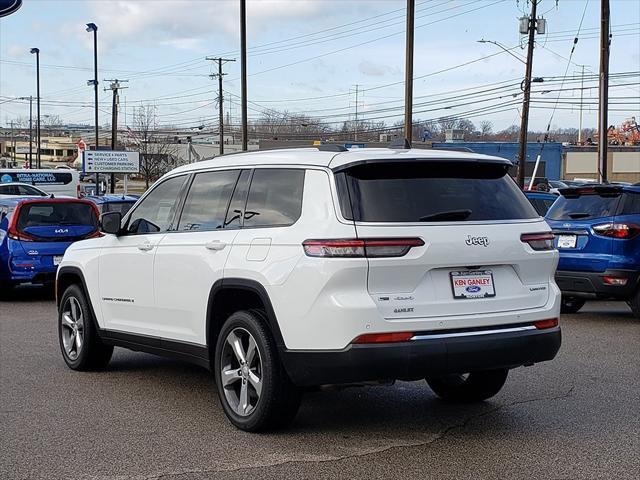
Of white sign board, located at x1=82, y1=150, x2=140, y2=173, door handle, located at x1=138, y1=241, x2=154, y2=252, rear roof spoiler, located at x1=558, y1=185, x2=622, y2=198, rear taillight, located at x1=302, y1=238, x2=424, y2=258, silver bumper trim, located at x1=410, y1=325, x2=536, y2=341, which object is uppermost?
white sign board, located at x1=82, y1=150, x2=140, y2=173

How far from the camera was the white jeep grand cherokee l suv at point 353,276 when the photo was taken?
5285 mm

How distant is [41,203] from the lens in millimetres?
14352

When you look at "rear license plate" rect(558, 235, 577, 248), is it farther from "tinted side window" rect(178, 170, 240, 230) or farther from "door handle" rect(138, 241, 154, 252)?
"door handle" rect(138, 241, 154, 252)

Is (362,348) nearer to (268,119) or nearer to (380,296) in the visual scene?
(380,296)

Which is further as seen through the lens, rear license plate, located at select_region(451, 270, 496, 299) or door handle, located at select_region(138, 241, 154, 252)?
door handle, located at select_region(138, 241, 154, 252)

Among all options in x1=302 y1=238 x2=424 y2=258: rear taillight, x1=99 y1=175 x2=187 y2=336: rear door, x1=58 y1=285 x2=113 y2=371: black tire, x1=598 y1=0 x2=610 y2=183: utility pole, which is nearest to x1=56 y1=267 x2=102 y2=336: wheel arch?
x1=58 y1=285 x2=113 y2=371: black tire

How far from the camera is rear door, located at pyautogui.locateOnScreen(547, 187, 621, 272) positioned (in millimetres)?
11250

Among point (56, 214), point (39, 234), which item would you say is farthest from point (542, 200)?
point (39, 234)

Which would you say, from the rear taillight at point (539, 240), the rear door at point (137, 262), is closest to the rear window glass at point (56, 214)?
the rear door at point (137, 262)

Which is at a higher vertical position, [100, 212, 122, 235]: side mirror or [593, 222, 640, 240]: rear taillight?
[100, 212, 122, 235]: side mirror

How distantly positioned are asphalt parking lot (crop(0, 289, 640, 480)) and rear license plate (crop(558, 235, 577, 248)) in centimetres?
301

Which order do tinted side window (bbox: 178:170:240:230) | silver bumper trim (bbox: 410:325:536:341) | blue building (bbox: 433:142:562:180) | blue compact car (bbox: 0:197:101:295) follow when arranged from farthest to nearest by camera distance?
blue building (bbox: 433:142:562:180)
blue compact car (bbox: 0:197:101:295)
tinted side window (bbox: 178:170:240:230)
silver bumper trim (bbox: 410:325:536:341)

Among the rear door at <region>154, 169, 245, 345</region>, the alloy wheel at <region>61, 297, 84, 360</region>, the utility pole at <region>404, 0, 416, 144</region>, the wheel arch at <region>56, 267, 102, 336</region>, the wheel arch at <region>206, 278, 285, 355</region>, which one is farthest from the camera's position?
the utility pole at <region>404, 0, 416, 144</region>

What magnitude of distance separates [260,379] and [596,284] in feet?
22.0
